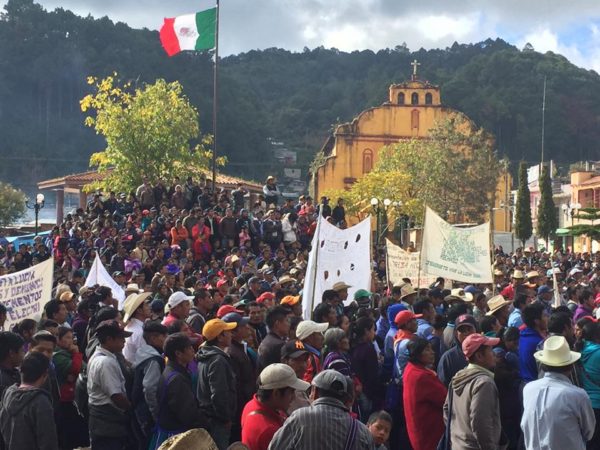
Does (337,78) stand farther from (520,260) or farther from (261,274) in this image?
(261,274)

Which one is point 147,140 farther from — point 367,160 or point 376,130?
point 376,130

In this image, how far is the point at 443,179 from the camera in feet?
188

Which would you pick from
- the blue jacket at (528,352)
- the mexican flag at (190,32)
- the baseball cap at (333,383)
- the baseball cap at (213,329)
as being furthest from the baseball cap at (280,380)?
the mexican flag at (190,32)

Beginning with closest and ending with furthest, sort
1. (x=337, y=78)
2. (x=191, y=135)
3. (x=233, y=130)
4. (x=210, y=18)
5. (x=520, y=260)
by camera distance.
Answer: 1. (x=520, y=260)
2. (x=210, y=18)
3. (x=191, y=135)
4. (x=233, y=130)
5. (x=337, y=78)

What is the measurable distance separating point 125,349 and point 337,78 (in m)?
130

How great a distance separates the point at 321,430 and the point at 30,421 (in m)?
2.44

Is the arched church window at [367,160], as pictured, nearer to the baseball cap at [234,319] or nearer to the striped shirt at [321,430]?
the baseball cap at [234,319]

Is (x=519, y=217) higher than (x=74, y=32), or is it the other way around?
(x=74, y=32)

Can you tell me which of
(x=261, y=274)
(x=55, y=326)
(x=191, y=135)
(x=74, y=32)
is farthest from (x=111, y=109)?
(x=74, y=32)

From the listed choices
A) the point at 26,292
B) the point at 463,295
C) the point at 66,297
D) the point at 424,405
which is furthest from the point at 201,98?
the point at 424,405

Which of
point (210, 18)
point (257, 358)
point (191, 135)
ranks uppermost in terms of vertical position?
point (210, 18)

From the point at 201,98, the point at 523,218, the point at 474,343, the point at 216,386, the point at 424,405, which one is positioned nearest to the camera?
the point at 474,343

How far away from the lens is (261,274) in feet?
58.0

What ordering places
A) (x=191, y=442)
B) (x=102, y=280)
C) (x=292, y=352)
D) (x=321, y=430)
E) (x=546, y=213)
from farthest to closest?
1. (x=546, y=213)
2. (x=102, y=280)
3. (x=292, y=352)
4. (x=321, y=430)
5. (x=191, y=442)
